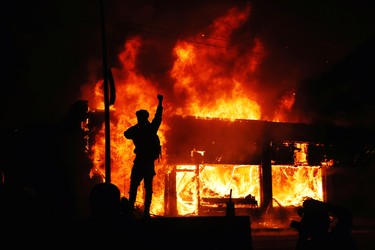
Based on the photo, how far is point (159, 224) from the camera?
4.70 m

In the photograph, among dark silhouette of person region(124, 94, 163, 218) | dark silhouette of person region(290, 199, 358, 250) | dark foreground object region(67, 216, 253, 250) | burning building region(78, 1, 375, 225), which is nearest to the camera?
dark silhouette of person region(290, 199, 358, 250)

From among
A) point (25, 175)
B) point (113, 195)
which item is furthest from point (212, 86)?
point (113, 195)

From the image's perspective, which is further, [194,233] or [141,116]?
[141,116]

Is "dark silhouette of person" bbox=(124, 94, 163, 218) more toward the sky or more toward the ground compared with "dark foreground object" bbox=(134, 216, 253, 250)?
more toward the sky

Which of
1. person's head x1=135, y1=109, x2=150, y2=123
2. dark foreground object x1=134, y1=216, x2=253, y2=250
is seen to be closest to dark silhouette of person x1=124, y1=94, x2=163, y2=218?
person's head x1=135, y1=109, x2=150, y2=123

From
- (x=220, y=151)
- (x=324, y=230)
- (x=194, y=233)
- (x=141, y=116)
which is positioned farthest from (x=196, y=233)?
(x=220, y=151)

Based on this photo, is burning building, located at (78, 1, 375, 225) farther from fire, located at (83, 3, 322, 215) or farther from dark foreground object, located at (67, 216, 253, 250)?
dark foreground object, located at (67, 216, 253, 250)

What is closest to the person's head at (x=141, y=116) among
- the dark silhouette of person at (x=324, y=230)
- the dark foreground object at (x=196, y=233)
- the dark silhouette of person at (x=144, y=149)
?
the dark silhouette of person at (x=144, y=149)

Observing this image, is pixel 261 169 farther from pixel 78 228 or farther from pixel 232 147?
pixel 78 228

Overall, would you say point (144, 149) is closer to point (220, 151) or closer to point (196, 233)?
point (196, 233)

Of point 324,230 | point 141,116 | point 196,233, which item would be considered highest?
point 141,116

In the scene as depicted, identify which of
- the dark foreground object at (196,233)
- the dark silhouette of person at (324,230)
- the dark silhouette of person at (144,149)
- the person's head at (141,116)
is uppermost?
the person's head at (141,116)

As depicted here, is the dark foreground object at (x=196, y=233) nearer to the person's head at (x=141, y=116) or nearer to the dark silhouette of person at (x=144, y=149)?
the dark silhouette of person at (x=144, y=149)

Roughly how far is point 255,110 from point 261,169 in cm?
450
